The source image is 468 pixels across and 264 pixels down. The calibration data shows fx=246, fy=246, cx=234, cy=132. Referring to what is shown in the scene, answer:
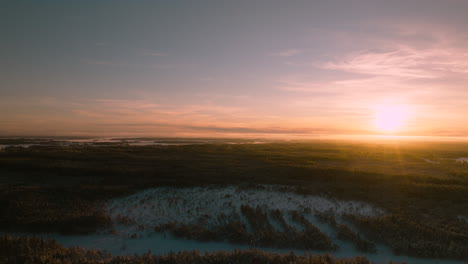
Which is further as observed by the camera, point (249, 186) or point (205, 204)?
point (249, 186)

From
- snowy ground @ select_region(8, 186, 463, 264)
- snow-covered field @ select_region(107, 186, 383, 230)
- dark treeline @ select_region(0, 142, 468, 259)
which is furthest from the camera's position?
snow-covered field @ select_region(107, 186, 383, 230)

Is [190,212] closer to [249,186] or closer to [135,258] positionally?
[135,258]

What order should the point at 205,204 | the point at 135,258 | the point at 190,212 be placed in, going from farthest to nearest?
the point at 205,204 < the point at 190,212 < the point at 135,258

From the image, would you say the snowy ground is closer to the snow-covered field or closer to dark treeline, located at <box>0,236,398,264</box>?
the snow-covered field

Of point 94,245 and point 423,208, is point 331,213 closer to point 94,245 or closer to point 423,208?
point 423,208

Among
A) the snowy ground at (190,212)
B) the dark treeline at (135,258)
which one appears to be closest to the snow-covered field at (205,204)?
the snowy ground at (190,212)

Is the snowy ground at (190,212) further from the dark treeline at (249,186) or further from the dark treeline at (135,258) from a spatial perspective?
the dark treeline at (135,258)

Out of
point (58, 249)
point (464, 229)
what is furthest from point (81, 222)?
point (464, 229)

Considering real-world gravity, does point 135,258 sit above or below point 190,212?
above

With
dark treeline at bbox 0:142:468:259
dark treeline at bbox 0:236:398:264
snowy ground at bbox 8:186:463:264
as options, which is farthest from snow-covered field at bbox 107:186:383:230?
dark treeline at bbox 0:236:398:264

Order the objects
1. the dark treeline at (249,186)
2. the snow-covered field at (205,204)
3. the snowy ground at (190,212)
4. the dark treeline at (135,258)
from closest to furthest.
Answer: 1. the dark treeline at (135,258)
2. the snowy ground at (190,212)
3. the dark treeline at (249,186)
4. the snow-covered field at (205,204)

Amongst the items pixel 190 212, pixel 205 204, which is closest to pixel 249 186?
pixel 205 204
